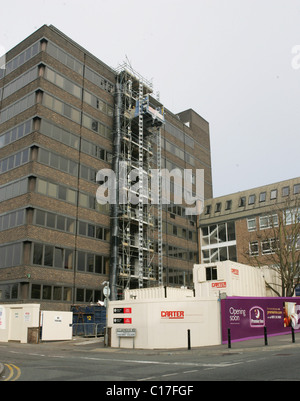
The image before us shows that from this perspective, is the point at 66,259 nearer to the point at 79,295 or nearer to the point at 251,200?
the point at 79,295

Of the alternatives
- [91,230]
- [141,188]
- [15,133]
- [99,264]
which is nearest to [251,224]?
[141,188]

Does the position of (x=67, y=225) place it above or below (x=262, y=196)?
below

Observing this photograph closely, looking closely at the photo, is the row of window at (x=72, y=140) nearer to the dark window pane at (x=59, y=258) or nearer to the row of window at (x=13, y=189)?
the row of window at (x=13, y=189)

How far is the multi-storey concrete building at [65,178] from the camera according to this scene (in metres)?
35.7

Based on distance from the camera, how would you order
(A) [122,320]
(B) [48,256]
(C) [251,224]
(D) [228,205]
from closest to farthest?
(A) [122,320] < (B) [48,256] < (C) [251,224] < (D) [228,205]

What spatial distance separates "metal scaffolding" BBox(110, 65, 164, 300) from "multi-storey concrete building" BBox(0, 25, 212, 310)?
158 mm

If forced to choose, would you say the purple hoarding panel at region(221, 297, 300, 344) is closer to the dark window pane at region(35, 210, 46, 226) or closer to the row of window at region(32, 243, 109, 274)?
the row of window at region(32, 243, 109, 274)

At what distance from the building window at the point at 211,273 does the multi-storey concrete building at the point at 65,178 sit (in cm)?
1444

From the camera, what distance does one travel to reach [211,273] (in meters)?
28.5

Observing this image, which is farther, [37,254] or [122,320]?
[37,254]

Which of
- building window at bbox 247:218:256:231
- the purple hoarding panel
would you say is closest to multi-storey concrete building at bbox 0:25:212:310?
building window at bbox 247:218:256:231

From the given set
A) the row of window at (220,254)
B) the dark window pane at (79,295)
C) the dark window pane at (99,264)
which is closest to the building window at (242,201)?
the row of window at (220,254)

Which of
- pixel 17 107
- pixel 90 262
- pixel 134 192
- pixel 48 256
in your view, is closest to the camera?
pixel 48 256

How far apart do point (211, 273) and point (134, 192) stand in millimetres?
18712
